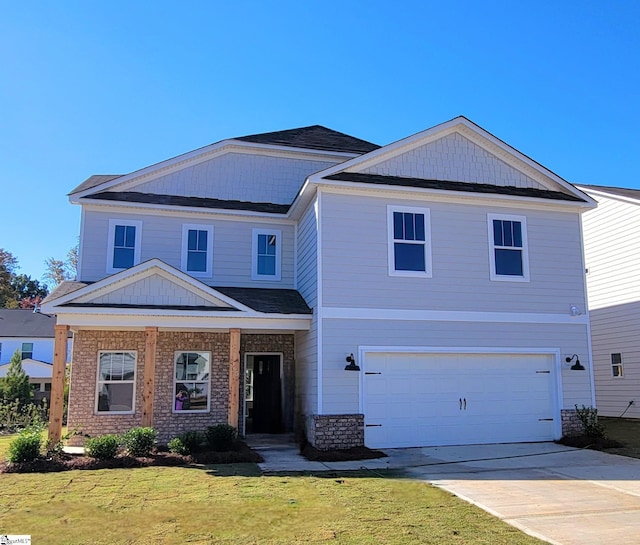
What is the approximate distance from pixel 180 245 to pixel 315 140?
5.67 meters

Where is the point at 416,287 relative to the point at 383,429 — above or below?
above

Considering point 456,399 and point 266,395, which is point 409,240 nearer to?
point 456,399

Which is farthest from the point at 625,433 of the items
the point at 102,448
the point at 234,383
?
the point at 102,448

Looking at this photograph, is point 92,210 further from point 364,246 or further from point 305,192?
point 364,246

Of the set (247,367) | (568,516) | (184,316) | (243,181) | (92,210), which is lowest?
(568,516)

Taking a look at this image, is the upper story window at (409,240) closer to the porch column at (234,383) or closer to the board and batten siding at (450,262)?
the board and batten siding at (450,262)

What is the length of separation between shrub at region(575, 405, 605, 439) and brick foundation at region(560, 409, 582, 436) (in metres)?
0.09

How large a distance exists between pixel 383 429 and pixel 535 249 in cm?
576

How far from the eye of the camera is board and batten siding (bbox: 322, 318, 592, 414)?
12023 mm

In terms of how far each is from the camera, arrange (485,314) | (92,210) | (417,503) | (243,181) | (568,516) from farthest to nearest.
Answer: (243,181) < (92,210) < (485,314) < (417,503) < (568,516)

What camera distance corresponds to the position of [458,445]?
12625 mm

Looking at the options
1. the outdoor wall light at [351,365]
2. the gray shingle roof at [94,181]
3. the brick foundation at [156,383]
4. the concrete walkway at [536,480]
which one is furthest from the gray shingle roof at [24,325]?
the outdoor wall light at [351,365]

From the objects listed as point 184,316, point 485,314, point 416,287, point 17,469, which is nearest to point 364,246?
point 416,287

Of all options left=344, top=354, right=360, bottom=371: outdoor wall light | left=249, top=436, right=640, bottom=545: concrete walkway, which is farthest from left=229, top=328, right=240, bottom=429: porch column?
left=344, top=354, right=360, bottom=371: outdoor wall light
